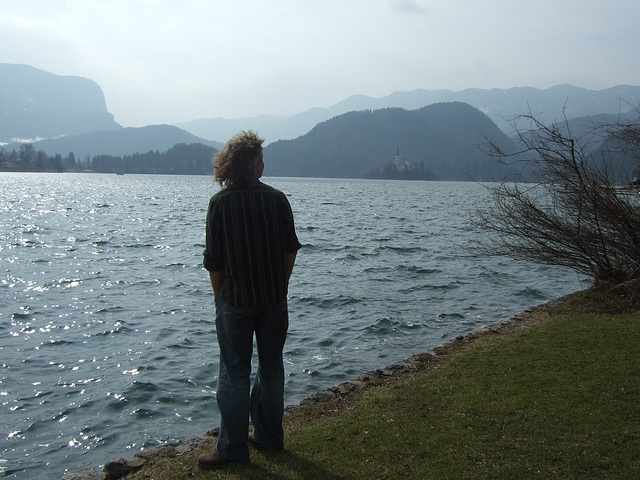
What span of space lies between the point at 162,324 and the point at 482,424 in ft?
27.6

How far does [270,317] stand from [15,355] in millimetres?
7489

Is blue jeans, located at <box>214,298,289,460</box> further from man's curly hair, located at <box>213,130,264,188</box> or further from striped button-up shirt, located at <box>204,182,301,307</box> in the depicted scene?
man's curly hair, located at <box>213,130,264,188</box>

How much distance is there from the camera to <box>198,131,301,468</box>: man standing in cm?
404

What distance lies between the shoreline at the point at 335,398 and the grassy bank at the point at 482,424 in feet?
0.27

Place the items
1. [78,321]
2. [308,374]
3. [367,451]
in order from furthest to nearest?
[78,321] < [308,374] < [367,451]

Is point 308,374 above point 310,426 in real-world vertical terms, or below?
below

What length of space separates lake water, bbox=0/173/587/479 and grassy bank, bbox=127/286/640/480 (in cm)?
206

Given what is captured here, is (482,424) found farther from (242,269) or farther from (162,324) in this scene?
(162,324)

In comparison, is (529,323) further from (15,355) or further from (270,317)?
(15,355)

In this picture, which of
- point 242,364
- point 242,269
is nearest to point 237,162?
point 242,269

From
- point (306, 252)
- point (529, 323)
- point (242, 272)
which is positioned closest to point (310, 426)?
point (242, 272)

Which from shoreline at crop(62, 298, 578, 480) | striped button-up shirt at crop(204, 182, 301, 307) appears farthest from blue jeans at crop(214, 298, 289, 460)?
shoreline at crop(62, 298, 578, 480)

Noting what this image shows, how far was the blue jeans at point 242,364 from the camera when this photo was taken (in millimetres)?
4094

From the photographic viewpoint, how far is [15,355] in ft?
31.2
